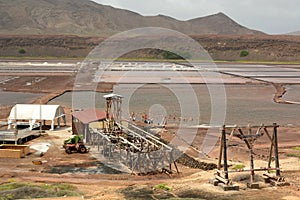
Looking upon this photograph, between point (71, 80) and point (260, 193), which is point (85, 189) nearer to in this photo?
point (260, 193)

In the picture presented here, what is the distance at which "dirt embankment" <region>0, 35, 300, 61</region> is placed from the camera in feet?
409

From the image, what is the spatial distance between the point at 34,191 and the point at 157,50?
112364mm

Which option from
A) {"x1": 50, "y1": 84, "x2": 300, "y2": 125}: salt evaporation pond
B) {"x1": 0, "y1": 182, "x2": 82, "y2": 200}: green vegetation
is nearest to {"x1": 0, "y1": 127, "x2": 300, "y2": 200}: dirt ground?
{"x1": 0, "y1": 182, "x2": 82, "y2": 200}: green vegetation

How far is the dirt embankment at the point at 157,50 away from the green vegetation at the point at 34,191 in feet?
345

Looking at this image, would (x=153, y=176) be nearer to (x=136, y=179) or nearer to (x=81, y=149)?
(x=136, y=179)

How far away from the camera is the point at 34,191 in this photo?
16750 mm

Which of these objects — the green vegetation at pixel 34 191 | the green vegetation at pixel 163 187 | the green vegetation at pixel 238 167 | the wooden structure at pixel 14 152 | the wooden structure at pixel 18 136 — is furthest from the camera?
the wooden structure at pixel 18 136

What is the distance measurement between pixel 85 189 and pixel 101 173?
371cm

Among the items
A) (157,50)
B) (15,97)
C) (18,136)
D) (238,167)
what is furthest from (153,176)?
(157,50)

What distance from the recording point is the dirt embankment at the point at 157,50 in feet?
409

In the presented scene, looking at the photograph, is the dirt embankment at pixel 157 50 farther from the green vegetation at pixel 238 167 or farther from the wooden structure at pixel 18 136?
the green vegetation at pixel 238 167

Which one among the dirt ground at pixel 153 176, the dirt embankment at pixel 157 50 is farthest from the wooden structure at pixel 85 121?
the dirt embankment at pixel 157 50

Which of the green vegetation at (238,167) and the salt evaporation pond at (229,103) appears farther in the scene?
the salt evaporation pond at (229,103)

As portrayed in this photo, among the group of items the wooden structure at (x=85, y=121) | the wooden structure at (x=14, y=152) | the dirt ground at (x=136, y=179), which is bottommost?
the dirt ground at (x=136, y=179)
